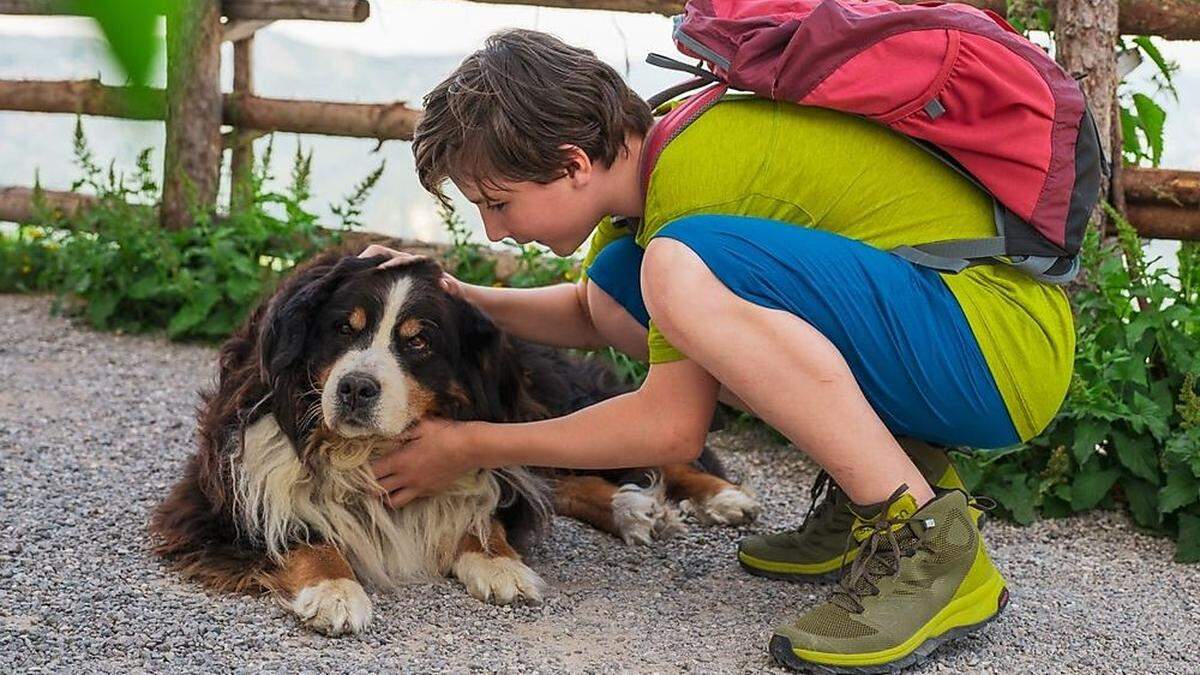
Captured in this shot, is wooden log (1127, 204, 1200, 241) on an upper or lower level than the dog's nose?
upper

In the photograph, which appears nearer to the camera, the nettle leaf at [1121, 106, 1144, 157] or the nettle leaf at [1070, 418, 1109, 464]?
the nettle leaf at [1070, 418, 1109, 464]

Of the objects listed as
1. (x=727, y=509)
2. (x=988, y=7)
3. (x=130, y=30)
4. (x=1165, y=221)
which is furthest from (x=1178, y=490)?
(x=130, y=30)

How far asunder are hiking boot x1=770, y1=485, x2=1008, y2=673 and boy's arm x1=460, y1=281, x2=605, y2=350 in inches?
39.2

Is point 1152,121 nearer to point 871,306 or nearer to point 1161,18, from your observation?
point 1161,18

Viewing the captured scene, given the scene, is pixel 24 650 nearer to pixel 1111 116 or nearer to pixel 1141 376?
pixel 1141 376

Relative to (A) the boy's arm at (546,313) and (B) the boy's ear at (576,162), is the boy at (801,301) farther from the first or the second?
(A) the boy's arm at (546,313)

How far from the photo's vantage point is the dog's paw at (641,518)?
3.43m

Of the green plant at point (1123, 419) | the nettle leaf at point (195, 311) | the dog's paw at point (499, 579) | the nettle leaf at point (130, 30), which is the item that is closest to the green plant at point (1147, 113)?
the green plant at point (1123, 419)

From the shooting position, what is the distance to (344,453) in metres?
2.96

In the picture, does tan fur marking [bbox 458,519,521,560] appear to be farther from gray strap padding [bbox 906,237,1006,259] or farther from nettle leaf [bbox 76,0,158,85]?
nettle leaf [bbox 76,0,158,85]

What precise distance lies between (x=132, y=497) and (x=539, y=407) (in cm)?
119

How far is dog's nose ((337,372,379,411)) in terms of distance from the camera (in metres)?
2.73

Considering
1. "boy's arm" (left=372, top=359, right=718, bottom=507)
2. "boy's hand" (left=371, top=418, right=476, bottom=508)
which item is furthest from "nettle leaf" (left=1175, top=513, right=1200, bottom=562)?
"boy's hand" (left=371, top=418, right=476, bottom=508)

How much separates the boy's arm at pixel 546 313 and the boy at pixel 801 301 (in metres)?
0.53
